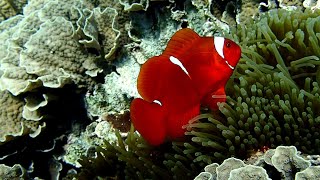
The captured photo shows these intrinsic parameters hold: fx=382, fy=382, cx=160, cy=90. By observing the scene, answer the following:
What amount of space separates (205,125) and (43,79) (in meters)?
1.28

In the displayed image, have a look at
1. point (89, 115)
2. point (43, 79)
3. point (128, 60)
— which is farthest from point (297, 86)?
point (43, 79)

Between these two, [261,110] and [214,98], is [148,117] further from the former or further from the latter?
[261,110]

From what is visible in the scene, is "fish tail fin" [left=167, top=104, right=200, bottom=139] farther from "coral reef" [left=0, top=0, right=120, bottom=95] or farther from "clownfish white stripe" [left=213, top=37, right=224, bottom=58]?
"coral reef" [left=0, top=0, right=120, bottom=95]

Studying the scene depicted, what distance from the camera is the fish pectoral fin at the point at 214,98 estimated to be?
1625 mm

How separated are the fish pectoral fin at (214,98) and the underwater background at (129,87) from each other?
31mm

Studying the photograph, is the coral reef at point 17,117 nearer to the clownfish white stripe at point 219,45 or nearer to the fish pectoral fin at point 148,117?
the fish pectoral fin at point 148,117

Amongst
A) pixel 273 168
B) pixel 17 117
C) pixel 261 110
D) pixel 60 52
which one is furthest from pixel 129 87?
pixel 273 168

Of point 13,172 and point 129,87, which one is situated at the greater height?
point 129,87

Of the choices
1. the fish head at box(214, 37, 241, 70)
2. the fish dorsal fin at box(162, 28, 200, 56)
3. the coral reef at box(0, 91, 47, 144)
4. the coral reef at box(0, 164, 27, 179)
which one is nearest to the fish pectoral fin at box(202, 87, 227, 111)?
the fish head at box(214, 37, 241, 70)

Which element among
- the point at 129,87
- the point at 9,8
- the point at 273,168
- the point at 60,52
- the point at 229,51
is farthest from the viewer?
the point at 9,8

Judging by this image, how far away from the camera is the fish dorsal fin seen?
5.54ft

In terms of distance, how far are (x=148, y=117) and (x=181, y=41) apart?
372 millimetres

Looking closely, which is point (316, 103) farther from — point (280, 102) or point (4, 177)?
point (4, 177)

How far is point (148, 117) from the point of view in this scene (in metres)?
1.63
